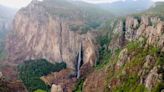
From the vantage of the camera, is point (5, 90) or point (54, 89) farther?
point (54, 89)

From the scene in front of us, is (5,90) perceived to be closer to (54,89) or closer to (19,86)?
(19,86)

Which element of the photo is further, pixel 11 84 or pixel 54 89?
pixel 54 89

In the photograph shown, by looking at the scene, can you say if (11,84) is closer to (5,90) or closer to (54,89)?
(5,90)

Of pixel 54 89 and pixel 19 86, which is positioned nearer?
A: pixel 19 86

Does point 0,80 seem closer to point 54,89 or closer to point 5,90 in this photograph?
point 5,90

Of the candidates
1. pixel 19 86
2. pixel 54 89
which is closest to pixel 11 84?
pixel 19 86

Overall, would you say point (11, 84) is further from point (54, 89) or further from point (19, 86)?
point (54, 89)
